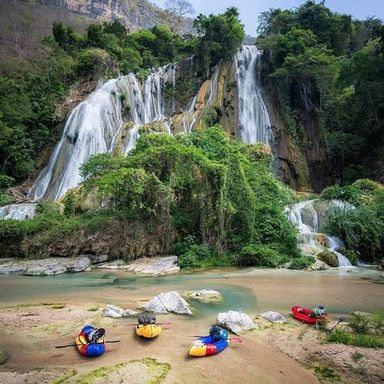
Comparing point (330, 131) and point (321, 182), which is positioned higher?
point (330, 131)

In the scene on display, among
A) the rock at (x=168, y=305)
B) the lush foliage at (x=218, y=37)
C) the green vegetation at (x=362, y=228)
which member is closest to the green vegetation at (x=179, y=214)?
the green vegetation at (x=362, y=228)

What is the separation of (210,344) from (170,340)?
2.69 ft

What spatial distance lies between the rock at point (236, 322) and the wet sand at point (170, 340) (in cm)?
21

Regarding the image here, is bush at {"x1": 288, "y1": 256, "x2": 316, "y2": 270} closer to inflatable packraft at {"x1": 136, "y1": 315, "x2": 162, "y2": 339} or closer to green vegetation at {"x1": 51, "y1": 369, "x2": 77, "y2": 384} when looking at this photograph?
inflatable packraft at {"x1": 136, "y1": 315, "x2": 162, "y2": 339}

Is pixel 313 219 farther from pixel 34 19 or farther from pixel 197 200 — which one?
pixel 34 19

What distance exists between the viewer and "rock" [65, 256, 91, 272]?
568 inches

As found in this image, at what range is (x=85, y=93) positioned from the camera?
3269cm

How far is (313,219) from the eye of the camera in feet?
67.9

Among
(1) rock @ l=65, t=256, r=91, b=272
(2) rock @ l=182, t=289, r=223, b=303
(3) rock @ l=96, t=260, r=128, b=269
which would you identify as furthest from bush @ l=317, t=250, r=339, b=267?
(1) rock @ l=65, t=256, r=91, b=272

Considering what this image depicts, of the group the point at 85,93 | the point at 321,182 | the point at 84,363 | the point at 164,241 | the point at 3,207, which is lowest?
the point at 84,363

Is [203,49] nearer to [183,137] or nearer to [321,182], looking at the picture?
[321,182]

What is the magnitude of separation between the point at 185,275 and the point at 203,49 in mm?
28098

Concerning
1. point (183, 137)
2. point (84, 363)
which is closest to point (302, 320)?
point (84, 363)

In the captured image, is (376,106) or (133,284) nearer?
(133,284)
